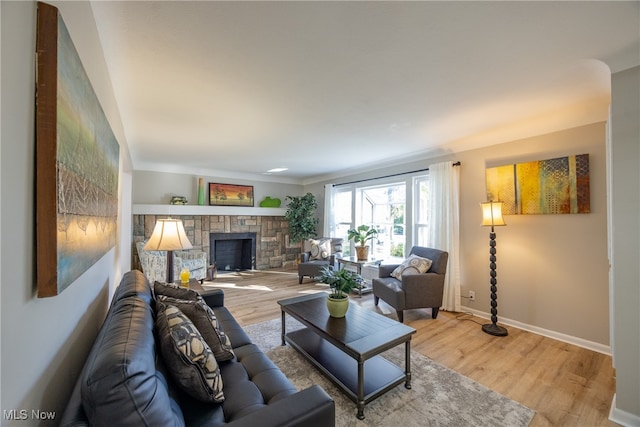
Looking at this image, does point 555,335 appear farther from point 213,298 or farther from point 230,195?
point 230,195

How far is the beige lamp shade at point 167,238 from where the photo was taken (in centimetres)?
243

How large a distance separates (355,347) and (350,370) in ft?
1.38

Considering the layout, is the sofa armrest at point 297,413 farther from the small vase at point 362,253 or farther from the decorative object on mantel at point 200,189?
the decorative object on mantel at point 200,189

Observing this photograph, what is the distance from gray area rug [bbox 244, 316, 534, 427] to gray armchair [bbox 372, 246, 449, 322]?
864 millimetres

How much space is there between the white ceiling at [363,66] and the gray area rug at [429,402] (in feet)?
7.67

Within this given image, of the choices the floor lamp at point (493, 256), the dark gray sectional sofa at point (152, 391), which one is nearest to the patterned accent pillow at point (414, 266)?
the floor lamp at point (493, 256)

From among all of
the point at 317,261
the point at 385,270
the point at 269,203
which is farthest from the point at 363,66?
the point at 269,203

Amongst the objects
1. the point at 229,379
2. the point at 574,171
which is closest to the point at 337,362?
the point at 229,379

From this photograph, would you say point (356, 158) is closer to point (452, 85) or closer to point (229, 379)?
point (452, 85)

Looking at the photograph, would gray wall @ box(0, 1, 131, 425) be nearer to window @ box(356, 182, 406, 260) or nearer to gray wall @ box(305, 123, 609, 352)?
gray wall @ box(305, 123, 609, 352)

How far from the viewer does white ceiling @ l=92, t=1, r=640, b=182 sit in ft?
4.48

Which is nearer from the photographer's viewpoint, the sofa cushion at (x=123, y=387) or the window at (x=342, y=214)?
the sofa cushion at (x=123, y=387)

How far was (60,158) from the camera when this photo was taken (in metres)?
0.80

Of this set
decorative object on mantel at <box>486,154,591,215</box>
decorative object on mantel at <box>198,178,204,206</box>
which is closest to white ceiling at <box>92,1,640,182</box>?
decorative object on mantel at <box>486,154,591,215</box>
